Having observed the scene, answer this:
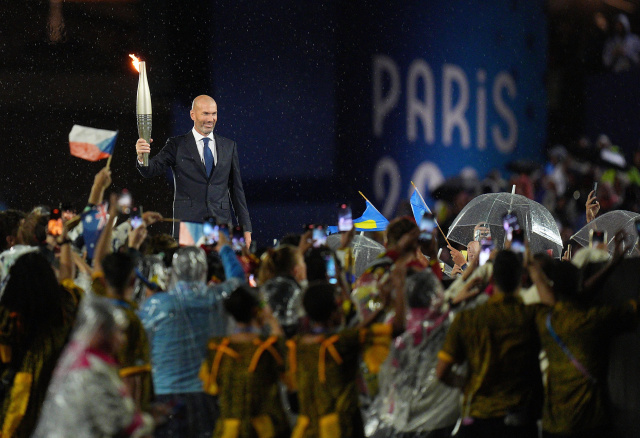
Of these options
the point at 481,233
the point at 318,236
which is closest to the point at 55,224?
the point at 318,236

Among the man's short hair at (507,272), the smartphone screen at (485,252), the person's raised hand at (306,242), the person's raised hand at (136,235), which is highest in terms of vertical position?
the person's raised hand at (136,235)

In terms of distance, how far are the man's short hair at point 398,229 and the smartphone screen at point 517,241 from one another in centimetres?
47

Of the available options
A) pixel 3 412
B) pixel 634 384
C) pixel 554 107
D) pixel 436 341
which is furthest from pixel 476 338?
pixel 554 107

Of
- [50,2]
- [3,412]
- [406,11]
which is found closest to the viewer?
[3,412]

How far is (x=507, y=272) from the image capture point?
3877 mm

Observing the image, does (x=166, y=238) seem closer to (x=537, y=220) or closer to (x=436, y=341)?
(x=436, y=341)

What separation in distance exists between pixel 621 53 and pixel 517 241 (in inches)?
442

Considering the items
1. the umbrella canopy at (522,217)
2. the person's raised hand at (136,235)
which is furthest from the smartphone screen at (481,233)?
the person's raised hand at (136,235)

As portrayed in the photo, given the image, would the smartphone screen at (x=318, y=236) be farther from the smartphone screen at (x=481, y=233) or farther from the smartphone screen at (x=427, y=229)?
the smartphone screen at (x=481, y=233)

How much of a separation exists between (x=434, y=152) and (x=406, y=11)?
1727 mm

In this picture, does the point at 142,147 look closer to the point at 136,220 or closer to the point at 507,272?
the point at 136,220

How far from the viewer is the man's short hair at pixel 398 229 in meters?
4.62

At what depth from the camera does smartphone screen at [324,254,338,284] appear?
14.5 feet

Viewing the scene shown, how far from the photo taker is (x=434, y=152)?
12.0 meters
